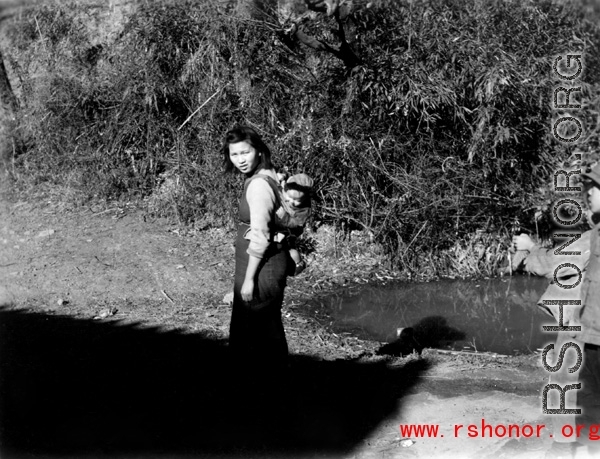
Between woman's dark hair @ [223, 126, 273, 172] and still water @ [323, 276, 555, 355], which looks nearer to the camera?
woman's dark hair @ [223, 126, 273, 172]

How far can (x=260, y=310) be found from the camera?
403 centimetres

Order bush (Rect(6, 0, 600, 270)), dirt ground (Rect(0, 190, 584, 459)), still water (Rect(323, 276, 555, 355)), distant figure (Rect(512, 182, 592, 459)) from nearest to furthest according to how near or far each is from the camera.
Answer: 1. distant figure (Rect(512, 182, 592, 459))
2. dirt ground (Rect(0, 190, 584, 459))
3. still water (Rect(323, 276, 555, 355))
4. bush (Rect(6, 0, 600, 270))

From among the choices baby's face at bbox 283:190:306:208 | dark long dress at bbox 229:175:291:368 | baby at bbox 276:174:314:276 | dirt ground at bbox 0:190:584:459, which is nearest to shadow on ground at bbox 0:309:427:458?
dirt ground at bbox 0:190:584:459

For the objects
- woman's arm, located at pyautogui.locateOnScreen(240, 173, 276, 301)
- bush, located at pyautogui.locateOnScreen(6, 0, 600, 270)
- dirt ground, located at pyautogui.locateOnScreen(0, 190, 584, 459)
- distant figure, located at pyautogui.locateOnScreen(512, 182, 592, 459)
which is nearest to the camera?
distant figure, located at pyautogui.locateOnScreen(512, 182, 592, 459)

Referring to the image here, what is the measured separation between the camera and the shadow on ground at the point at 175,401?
3.93 metres

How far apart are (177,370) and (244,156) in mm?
1890

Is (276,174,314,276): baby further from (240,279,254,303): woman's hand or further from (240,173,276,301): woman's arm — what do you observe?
(240,279,254,303): woman's hand

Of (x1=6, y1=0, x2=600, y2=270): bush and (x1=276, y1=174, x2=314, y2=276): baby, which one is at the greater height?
(x1=6, y1=0, x2=600, y2=270): bush

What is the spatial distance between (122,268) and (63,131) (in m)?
2.85

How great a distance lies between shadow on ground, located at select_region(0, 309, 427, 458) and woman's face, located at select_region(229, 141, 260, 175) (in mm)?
1125

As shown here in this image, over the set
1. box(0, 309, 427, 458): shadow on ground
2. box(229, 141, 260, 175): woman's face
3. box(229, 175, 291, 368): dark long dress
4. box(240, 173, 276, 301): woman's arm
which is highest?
box(229, 141, 260, 175): woman's face

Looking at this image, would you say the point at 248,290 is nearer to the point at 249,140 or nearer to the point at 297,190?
the point at 297,190

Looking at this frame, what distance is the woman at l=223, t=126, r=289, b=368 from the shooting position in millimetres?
3852

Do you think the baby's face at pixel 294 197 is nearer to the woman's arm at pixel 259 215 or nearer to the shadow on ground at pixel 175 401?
the woman's arm at pixel 259 215
